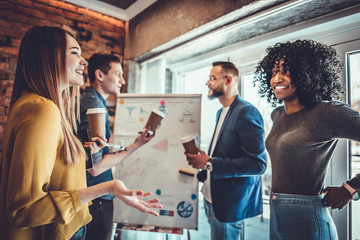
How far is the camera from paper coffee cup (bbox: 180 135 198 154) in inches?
62.0

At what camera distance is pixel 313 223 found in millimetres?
1156

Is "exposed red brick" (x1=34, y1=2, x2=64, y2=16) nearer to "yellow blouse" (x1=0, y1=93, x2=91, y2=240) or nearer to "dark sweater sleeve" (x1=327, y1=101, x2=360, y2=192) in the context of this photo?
"yellow blouse" (x1=0, y1=93, x2=91, y2=240)

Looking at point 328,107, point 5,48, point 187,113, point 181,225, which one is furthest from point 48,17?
point 328,107

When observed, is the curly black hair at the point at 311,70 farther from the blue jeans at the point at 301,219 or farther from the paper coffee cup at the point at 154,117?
the paper coffee cup at the point at 154,117

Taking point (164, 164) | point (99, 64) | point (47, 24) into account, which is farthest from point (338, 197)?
point (47, 24)

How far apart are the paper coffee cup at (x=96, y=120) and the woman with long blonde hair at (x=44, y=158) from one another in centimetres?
30

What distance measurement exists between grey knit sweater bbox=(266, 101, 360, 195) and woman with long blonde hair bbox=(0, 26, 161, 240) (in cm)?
78

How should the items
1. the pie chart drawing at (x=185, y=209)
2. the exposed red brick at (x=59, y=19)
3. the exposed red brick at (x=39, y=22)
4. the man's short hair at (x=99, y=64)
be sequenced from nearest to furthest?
the man's short hair at (x=99, y=64), the pie chart drawing at (x=185, y=209), the exposed red brick at (x=39, y=22), the exposed red brick at (x=59, y=19)

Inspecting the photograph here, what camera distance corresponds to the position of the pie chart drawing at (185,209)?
2.06 m

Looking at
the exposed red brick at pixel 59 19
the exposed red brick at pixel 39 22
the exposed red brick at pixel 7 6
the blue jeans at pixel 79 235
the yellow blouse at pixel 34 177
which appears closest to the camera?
the yellow blouse at pixel 34 177

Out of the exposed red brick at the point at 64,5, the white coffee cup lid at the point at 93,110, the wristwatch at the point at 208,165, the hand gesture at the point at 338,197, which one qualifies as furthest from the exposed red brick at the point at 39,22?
the hand gesture at the point at 338,197

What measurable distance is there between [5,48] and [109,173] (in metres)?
2.13

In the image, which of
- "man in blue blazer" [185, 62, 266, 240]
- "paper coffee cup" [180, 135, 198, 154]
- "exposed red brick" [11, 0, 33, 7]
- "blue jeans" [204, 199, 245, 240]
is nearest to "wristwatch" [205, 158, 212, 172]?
"man in blue blazer" [185, 62, 266, 240]

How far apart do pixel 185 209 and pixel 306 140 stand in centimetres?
126
